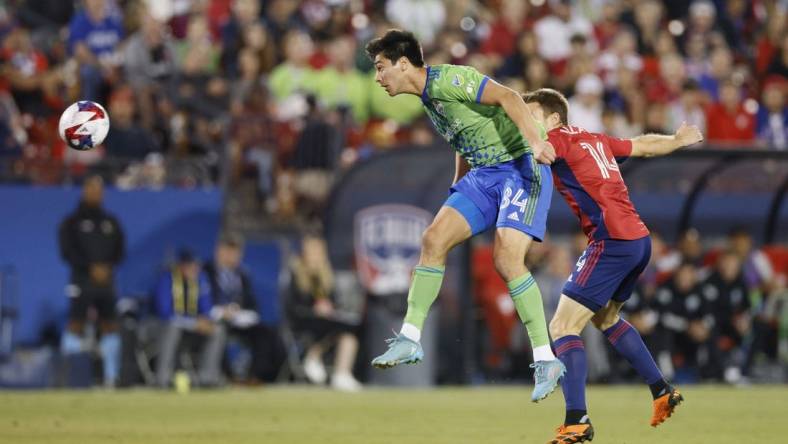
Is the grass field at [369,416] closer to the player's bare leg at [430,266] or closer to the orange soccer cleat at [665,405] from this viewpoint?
the orange soccer cleat at [665,405]

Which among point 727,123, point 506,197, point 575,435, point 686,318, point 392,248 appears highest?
point 727,123

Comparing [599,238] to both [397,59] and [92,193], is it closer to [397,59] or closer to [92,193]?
[397,59]

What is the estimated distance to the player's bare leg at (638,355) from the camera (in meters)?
10.5

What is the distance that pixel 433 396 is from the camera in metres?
16.8

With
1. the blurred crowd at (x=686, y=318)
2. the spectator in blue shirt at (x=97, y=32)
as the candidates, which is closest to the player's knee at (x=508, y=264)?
the blurred crowd at (x=686, y=318)

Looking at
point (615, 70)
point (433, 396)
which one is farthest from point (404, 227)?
point (615, 70)

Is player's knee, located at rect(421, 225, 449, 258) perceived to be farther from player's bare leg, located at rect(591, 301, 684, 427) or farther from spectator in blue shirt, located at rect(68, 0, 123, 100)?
spectator in blue shirt, located at rect(68, 0, 123, 100)

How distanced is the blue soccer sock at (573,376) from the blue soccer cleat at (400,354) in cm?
95

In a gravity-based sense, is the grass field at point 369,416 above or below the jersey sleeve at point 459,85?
below

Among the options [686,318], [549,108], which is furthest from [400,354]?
[686,318]

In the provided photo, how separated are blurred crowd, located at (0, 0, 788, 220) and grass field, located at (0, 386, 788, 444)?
11.7ft

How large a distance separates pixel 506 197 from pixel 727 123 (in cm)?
1212

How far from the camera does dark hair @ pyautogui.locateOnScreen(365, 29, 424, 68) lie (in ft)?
33.8

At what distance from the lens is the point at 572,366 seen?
32.8ft
